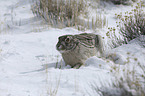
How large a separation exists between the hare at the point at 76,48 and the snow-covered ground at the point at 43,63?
196mm

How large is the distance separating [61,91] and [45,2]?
514 centimetres

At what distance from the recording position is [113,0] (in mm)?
8672

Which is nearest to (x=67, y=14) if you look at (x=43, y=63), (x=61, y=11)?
(x=61, y=11)

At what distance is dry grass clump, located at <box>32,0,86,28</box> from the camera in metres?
6.72

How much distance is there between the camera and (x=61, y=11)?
6.93 metres

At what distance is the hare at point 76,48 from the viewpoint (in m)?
3.58

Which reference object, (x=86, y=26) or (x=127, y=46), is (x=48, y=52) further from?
(x=86, y=26)

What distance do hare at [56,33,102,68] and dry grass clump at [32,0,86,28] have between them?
275 centimetres

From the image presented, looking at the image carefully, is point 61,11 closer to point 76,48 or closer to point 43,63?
point 43,63

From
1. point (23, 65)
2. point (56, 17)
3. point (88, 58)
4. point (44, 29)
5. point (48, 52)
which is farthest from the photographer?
point (56, 17)

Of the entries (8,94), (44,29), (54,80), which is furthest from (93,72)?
(44,29)

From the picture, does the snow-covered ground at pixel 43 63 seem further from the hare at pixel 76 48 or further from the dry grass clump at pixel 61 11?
the dry grass clump at pixel 61 11

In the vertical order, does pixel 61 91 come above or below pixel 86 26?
above

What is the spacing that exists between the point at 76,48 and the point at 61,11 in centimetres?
350
